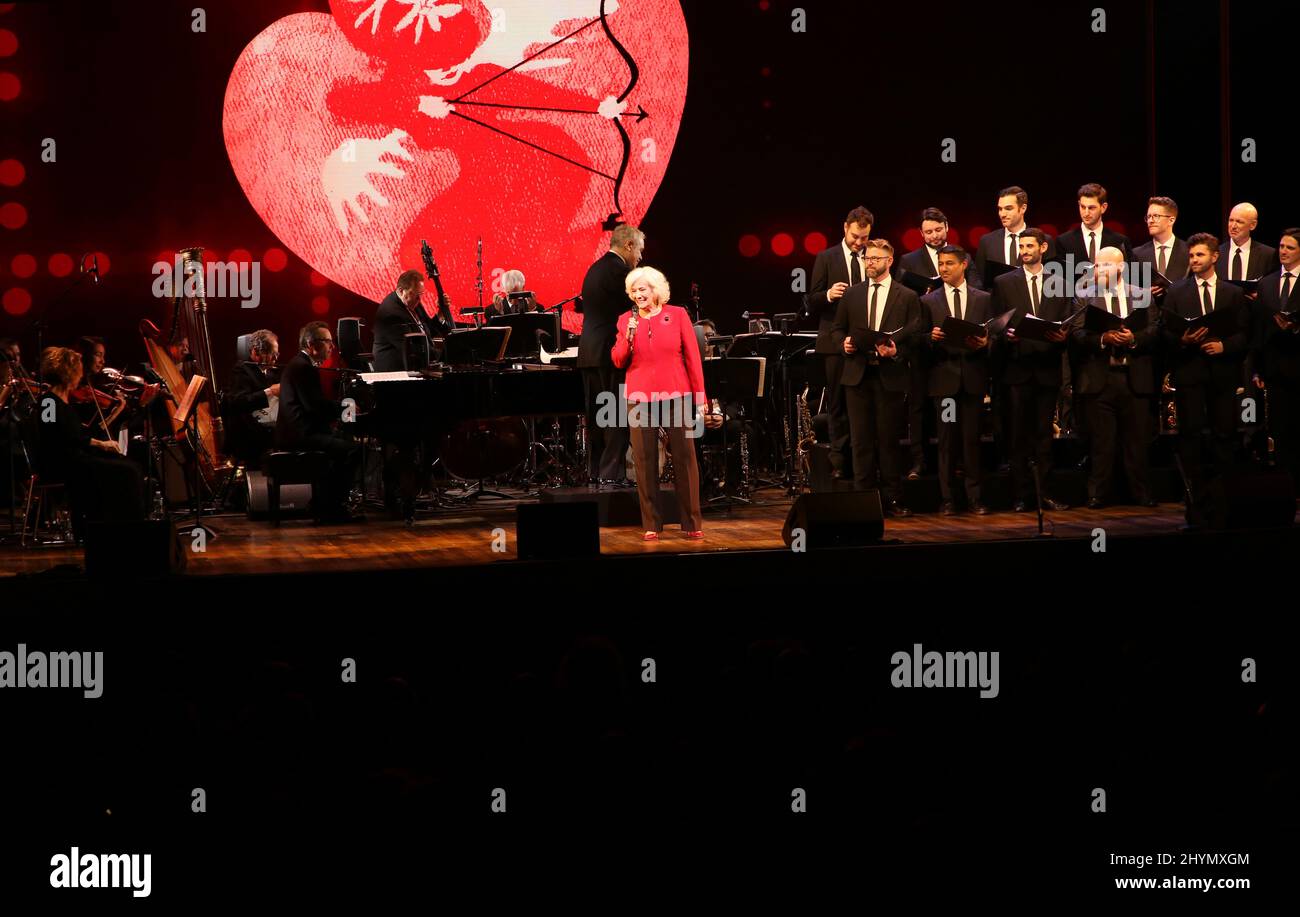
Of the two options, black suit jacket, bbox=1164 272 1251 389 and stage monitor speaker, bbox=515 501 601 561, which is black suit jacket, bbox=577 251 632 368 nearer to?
stage monitor speaker, bbox=515 501 601 561

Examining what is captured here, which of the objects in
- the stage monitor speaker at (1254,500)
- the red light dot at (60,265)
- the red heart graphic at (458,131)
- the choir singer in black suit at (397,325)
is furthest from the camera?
the red heart graphic at (458,131)

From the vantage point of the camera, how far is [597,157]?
40.5 feet

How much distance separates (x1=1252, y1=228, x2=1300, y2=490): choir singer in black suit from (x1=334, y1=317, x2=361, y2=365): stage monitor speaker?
672 cm

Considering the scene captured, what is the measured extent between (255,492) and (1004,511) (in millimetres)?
5267

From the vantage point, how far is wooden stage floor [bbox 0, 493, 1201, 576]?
6598 mm

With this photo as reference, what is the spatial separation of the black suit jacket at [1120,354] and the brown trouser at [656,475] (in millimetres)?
2822

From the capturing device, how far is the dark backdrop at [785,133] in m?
11.2

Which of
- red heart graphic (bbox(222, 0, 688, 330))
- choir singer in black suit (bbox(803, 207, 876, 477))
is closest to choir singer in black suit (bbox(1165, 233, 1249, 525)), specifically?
choir singer in black suit (bbox(803, 207, 876, 477))

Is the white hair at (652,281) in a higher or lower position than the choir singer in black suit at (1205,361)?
higher

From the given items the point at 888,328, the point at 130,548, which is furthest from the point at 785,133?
the point at 130,548

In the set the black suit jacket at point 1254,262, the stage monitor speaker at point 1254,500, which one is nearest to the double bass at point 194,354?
the stage monitor speaker at point 1254,500

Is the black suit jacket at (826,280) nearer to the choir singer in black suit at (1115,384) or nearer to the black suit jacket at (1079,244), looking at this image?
the black suit jacket at (1079,244)

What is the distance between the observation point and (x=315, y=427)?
9.00 metres

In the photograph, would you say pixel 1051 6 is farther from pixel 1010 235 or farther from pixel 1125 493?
pixel 1125 493
